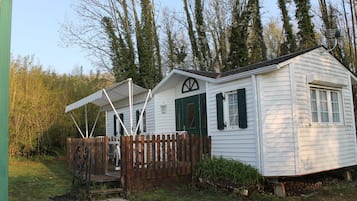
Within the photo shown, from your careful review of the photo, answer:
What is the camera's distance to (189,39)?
22.5m

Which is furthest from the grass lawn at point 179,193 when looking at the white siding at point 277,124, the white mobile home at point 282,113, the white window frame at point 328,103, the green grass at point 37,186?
the white window frame at point 328,103

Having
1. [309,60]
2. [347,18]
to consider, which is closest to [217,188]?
[309,60]

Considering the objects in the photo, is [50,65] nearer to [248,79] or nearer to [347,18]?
[248,79]

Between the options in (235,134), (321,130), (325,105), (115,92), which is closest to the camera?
(235,134)

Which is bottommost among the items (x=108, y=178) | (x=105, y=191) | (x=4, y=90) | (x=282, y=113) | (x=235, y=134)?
(x=105, y=191)

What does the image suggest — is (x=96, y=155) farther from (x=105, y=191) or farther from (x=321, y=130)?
(x=321, y=130)

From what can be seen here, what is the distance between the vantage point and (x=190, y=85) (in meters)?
11.4

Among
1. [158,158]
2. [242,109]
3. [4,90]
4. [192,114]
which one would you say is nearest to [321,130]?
[242,109]

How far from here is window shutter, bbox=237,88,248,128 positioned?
868 cm

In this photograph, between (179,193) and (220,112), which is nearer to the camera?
(179,193)

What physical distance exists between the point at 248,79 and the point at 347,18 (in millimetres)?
10913

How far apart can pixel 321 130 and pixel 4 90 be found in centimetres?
860

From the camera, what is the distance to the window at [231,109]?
28.7 feet

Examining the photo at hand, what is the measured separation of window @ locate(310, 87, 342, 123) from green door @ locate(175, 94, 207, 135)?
3.23 meters
